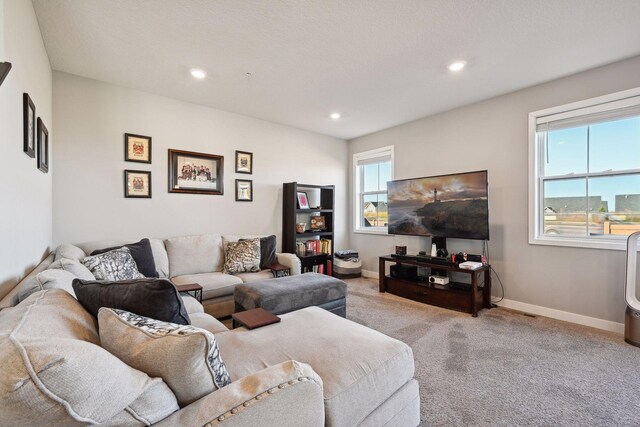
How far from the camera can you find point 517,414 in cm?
165

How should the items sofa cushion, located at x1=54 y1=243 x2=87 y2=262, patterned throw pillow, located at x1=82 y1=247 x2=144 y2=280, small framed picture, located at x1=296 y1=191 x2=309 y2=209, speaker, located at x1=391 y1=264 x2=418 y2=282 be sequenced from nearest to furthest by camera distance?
patterned throw pillow, located at x1=82 y1=247 x2=144 y2=280 → sofa cushion, located at x1=54 y1=243 x2=87 y2=262 → speaker, located at x1=391 y1=264 x2=418 y2=282 → small framed picture, located at x1=296 y1=191 x2=309 y2=209

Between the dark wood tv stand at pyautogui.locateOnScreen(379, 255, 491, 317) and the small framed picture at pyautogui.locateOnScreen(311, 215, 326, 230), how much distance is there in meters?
1.40

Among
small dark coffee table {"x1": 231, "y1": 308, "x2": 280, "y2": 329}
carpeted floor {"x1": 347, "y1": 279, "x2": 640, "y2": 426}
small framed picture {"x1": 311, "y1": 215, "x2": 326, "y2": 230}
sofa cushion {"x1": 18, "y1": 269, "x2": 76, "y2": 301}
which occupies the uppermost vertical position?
small framed picture {"x1": 311, "y1": 215, "x2": 326, "y2": 230}

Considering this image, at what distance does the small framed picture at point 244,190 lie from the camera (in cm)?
410

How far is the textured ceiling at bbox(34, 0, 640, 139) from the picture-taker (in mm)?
2025

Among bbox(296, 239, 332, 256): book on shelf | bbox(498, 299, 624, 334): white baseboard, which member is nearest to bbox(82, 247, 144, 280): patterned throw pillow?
bbox(296, 239, 332, 256): book on shelf

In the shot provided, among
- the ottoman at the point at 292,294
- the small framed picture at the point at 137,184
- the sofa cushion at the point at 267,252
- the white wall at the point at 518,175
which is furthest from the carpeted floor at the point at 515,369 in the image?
the small framed picture at the point at 137,184

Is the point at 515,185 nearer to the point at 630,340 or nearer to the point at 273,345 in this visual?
the point at 630,340

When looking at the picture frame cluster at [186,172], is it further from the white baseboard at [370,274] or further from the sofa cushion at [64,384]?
the sofa cushion at [64,384]

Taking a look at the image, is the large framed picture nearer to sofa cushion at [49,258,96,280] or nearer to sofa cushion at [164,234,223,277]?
sofa cushion at [164,234,223,277]

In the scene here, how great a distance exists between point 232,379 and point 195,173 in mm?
3082

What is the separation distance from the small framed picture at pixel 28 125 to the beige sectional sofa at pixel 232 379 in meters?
0.77

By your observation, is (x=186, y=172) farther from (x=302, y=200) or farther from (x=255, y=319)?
(x=255, y=319)

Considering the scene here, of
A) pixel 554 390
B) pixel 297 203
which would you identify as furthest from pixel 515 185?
pixel 297 203
